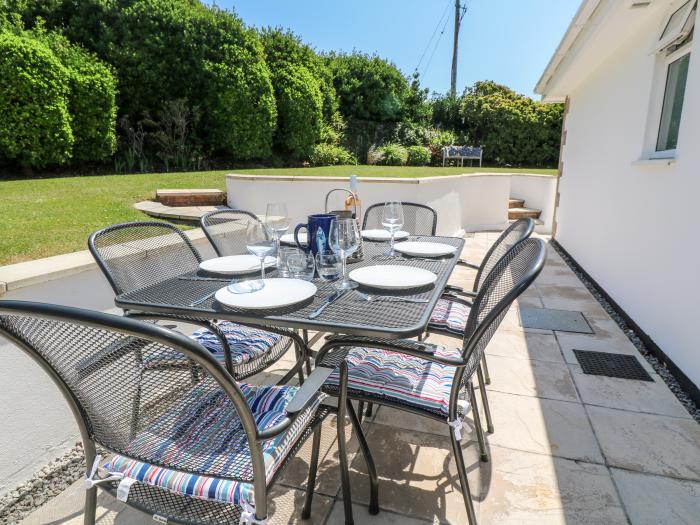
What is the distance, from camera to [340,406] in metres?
1.34

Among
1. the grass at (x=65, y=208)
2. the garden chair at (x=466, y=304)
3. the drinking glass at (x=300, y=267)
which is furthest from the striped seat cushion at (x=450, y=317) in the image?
the grass at (x=65, y=208)

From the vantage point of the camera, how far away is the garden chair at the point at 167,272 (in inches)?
71.3

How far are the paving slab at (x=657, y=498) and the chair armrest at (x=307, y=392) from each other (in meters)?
1.29

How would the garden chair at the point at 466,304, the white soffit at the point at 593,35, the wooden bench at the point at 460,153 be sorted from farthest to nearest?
the wooden bench at the point at 460,153 < the white soffit at the point at 593,35 < the garden chair at the point at 466,304

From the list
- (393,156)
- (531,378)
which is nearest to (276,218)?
(531,378)

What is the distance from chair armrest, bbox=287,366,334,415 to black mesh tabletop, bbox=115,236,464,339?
14 cm

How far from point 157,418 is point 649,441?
2.12m

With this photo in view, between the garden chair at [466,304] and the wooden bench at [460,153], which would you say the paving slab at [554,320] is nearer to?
the garden chair at [466,304]

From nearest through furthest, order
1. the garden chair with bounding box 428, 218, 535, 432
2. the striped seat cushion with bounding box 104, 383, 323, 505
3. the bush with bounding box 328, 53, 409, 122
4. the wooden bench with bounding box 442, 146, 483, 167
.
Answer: the striped seat cushion with bounding box 104, 383, 323, 505, the garden chair with bounding box 428, 218, 535, 432, the wooden bench with bounding box 442, 146, 483, 167, the bush with bounding box 328, 53, 409, 122

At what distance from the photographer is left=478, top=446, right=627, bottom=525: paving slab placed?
4.94 ft

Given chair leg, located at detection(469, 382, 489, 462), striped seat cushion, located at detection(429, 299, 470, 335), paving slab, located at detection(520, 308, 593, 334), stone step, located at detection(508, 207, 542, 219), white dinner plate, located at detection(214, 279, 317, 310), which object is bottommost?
paving slab, located at detection(520, 308, 593, 334)

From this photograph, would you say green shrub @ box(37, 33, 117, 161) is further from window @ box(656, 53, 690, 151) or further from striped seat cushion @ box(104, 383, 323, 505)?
window @ box(656, 53, 690, 151)

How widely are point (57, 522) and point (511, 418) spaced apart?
2.00 m

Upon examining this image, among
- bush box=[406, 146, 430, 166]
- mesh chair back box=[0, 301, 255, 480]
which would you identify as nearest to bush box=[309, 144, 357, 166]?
bush box=[406, 146, 430, 166]
